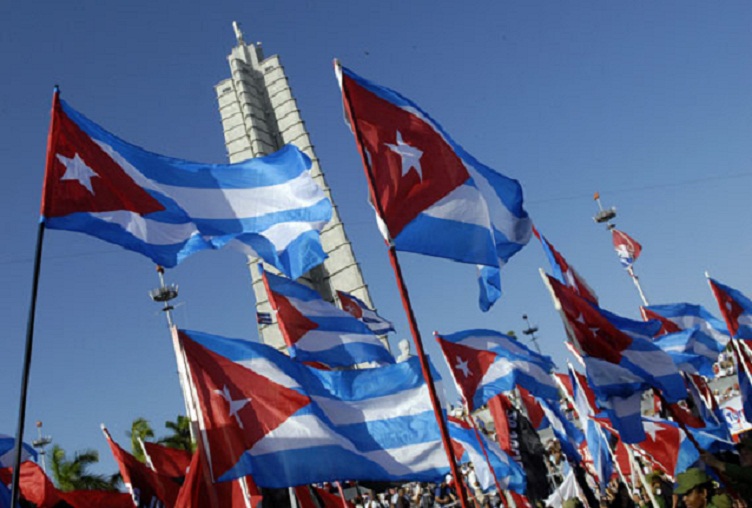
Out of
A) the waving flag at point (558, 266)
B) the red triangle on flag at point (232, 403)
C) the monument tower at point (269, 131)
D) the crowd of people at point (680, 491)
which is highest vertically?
the monument tower at point (269, 131)

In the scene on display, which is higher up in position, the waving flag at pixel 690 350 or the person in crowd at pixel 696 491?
the waving flag at pixel 690 350

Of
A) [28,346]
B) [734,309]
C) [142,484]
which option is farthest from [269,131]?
[28,346]

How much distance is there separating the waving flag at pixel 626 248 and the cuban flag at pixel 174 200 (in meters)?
22.1

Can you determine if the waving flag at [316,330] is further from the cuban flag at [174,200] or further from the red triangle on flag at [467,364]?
the cuban flag at [174,200]

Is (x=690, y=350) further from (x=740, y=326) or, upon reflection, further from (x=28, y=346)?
(x=28, y=346)

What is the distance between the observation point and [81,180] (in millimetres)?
6746

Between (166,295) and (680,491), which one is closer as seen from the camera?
(680,491)

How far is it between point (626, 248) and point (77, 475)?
2906cm

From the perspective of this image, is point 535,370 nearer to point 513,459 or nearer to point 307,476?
point 513,459

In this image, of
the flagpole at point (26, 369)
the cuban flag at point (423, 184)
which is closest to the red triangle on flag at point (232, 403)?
the flagpole at point (26, 369)

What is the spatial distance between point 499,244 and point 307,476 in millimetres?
3603

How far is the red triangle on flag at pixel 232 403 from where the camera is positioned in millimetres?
7328

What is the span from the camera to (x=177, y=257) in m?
7.54

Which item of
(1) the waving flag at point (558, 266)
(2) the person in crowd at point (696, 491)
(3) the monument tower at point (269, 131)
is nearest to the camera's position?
(2) the person in crowd at point (696, 491)
